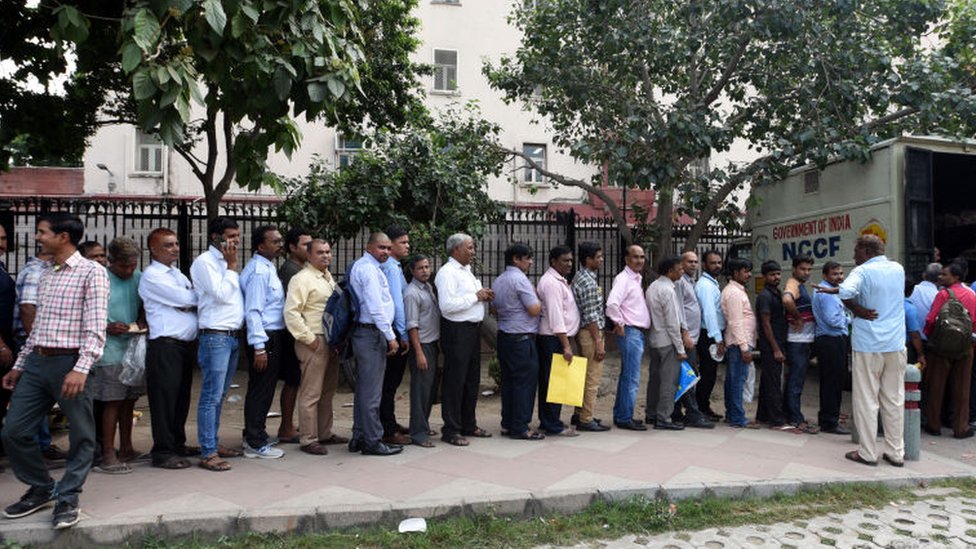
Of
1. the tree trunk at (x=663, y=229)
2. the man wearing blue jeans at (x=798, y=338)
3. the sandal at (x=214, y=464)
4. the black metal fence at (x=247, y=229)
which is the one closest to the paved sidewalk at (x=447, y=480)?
the sandal at (x=214, y=464)

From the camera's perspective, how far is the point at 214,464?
5.09m

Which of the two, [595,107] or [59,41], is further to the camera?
[595,107]

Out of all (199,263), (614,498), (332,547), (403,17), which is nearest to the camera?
(332,547)

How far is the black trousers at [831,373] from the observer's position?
6824mm

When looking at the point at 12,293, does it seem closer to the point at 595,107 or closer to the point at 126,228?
the point at 126,228

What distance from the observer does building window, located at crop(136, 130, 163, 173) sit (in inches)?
875

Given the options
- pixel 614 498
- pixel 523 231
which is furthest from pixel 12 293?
pixel 523 231

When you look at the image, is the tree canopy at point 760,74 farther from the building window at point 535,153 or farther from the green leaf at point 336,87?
the building window at point 535,153

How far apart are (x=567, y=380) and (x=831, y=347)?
9.03ft

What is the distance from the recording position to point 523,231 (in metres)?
12.4

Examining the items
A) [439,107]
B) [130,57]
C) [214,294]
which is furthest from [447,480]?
[439,107]

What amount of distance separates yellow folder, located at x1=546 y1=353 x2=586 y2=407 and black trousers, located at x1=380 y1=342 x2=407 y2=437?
1.41 meters

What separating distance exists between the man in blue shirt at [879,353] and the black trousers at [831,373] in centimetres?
101

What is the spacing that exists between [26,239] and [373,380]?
7.62 m
